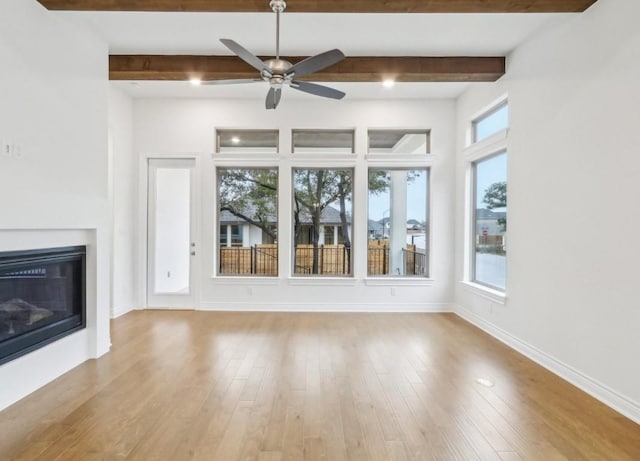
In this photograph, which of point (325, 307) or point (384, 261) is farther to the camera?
point (384, 261)

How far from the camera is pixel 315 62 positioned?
8.89 ft

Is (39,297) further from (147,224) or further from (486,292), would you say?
(486,292)

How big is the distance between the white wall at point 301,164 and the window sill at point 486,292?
51 centimetres

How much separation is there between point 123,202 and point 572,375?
5769mm

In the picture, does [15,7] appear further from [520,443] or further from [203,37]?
[520,443]

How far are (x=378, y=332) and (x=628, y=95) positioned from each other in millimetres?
3268

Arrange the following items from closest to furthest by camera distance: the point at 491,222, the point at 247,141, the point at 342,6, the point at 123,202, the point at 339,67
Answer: the point at 342,6 < the point at 339,67 < the point at 491,222 < the point at 123,202 < the point at 247,141

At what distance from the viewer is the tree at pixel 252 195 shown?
5.46 metres

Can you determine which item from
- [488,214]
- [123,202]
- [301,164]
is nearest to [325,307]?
[301,164]

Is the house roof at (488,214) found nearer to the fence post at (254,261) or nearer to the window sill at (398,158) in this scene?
the window sill at (398,158)

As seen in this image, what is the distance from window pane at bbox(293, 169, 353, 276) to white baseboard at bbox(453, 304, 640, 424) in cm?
227

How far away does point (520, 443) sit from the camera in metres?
2.10

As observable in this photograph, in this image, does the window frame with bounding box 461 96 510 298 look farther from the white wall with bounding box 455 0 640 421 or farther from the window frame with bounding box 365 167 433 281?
the window frame with bounding box 365 167 433 281

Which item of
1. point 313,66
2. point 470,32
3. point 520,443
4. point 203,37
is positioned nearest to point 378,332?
point 520,443
